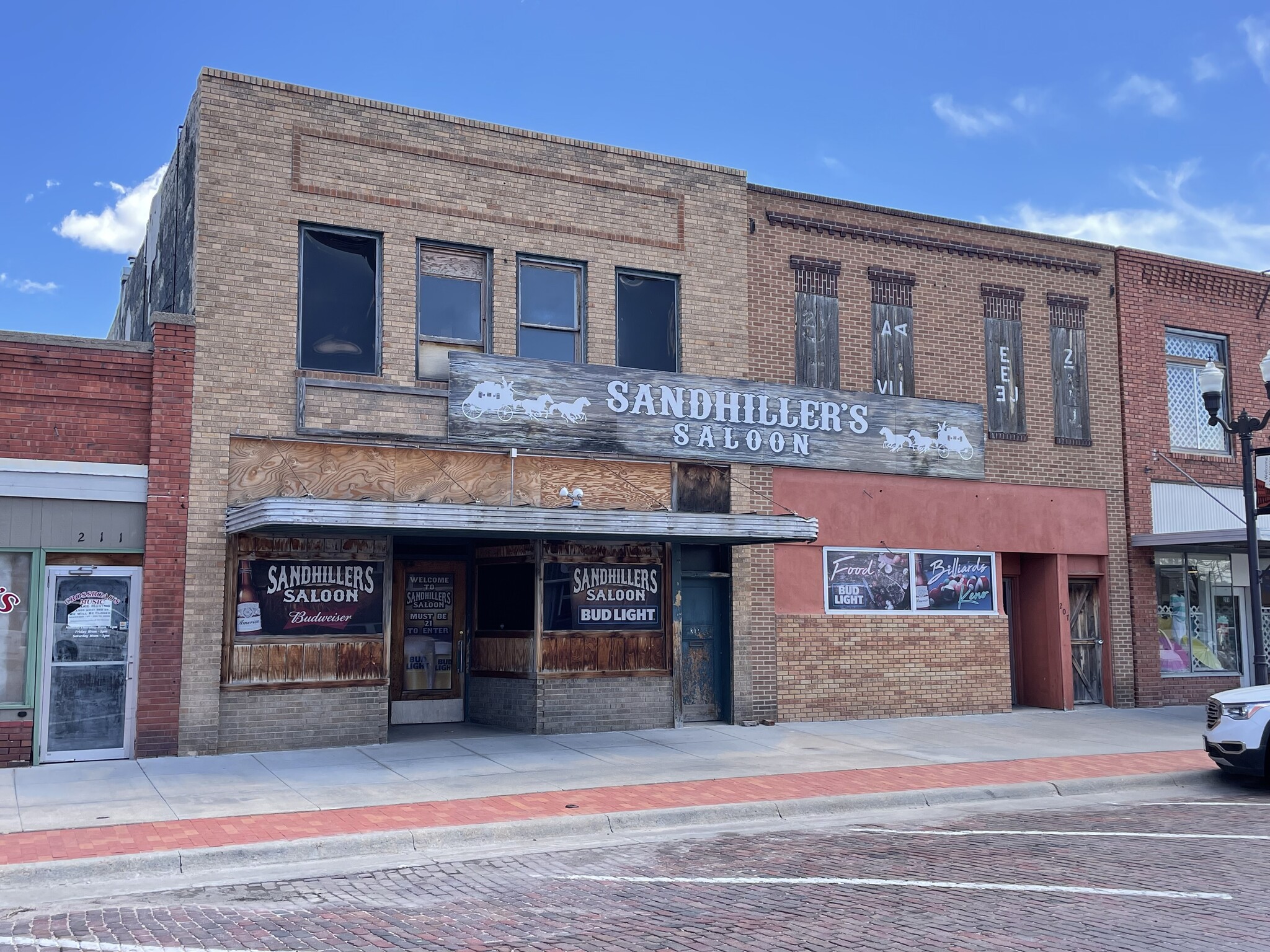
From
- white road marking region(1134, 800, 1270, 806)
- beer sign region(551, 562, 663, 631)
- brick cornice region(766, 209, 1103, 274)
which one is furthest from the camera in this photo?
brick cornice region(766, 209, 1103, 274)

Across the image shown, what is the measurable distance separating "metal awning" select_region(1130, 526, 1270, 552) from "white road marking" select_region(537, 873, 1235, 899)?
38.5 feet

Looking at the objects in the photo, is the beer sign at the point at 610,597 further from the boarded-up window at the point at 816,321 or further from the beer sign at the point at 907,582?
the boarded-up window at the point at 816,321

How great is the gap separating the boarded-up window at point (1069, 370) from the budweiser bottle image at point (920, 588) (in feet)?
11.9

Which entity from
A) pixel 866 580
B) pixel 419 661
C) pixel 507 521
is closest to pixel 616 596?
pixel 419 661

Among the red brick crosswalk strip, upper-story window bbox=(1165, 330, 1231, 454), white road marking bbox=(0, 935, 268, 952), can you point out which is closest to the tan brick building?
upper-story window bbox=(1165, 330, 1231, 454)

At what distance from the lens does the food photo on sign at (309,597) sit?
1355 centimetres

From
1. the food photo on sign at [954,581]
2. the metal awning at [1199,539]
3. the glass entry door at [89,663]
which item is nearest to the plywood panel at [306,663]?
the glass entry door at [89,663]

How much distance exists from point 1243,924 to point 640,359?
11.0 m

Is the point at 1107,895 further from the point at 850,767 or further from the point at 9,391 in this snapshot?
the point at 9,391

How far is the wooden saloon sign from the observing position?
1487 centimetres

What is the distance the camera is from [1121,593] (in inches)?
776

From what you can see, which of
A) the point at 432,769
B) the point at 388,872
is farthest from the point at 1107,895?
the point at 432,769

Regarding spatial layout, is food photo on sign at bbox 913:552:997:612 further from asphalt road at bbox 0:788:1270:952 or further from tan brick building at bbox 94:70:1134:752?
asphalt road at bbox 0:788:1270:952

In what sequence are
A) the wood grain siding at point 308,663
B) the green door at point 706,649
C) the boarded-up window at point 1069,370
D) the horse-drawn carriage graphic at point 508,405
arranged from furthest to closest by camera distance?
the boarded-up window at point 1069,370, the green door at point 706,649, the horse-drawn carriage graphic at point 508,405, the wood grain siding at point 308,663
